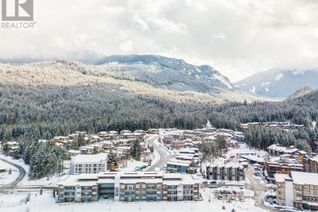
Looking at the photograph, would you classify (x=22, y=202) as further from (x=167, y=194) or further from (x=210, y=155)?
(x=210, y=155)

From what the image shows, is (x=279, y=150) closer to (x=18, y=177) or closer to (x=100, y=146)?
(x=100, y=146)

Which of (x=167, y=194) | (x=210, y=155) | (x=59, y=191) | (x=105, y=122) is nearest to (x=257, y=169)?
(x=210, y=155)

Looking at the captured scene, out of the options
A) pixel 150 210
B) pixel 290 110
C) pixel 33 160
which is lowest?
pixel 150 210

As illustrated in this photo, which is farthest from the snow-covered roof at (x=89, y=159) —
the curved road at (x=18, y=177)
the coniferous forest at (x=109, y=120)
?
the curved road at (x=18, y=177)

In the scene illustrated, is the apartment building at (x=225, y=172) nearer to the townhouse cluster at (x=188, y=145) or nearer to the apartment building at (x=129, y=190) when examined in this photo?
the townhouse cluster at (x=188, y=145)

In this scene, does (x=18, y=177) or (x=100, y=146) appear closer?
(x=18, y=177)

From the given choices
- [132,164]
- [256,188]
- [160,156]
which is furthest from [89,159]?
[256,188]
